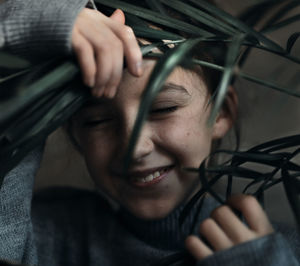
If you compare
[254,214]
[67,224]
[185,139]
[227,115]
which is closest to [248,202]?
[254,214]

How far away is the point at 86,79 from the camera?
65 cm

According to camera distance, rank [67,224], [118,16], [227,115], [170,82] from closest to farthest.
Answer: [118,16], [170,82], [227,115], [67,224]

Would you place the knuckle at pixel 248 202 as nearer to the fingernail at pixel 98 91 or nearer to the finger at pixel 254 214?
the finger at pixel 254 214

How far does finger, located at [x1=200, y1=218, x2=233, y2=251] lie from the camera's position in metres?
0.69

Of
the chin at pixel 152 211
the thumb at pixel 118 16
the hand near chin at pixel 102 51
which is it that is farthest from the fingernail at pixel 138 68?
the chin at pixel 152 211

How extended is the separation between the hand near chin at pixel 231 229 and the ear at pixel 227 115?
39cm

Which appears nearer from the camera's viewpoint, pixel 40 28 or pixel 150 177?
pixel 40 28

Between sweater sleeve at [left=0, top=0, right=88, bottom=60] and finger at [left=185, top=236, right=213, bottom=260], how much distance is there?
1.17 ft

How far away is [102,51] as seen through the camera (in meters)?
0.65

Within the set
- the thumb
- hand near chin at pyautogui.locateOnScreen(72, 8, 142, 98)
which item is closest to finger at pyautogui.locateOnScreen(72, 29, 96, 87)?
hand near chin at pyautogui.locateOnScreen(72, 8, 142, 98)

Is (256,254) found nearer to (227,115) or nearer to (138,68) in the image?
(138,68)

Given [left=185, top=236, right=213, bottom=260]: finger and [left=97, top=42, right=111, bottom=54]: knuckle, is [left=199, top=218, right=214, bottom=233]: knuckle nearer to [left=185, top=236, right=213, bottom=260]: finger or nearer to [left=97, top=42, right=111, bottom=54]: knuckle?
[left=185, top=236, right=213, bottom=260]: finger

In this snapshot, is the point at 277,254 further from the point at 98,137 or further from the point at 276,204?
the point at 276,204

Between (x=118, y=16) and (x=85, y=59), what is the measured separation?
0.15 meters
